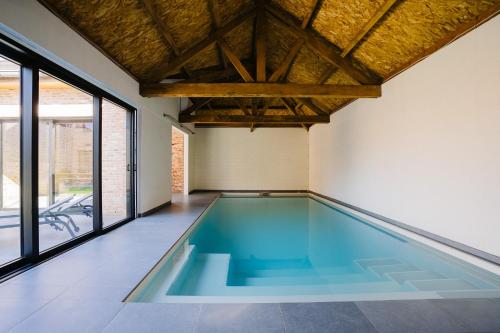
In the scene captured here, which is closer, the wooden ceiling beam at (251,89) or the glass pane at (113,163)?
the wooden ceiling beam at (251,89)

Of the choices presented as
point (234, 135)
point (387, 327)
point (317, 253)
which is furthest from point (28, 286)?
point (234, 135)

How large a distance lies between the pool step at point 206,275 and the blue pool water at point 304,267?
10 millimetres

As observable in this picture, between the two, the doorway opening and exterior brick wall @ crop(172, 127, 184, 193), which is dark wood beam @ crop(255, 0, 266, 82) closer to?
the doorway opening

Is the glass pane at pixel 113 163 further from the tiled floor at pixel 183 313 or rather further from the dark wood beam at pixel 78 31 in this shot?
the tiled floor at pixel 183 313

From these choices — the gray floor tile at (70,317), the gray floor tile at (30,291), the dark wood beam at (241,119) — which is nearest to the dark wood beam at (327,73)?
the dark wood beam at (241,119)

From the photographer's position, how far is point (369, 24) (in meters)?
3.66

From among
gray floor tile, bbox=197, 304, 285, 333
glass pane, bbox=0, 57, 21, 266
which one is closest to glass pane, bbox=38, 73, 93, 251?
glass pane, bbox=0, 57, 21, 266

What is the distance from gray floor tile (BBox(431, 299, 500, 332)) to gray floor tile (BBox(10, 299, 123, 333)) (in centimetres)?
234

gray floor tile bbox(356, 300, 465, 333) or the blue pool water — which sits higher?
gray floor tile bbox(356, 300, 465, 333)

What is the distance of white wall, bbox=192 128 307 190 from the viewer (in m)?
9.97

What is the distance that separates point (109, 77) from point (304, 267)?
153 inches

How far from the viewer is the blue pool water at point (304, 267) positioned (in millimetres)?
2197

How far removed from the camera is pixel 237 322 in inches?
62.9

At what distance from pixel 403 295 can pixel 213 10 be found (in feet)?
15.4
